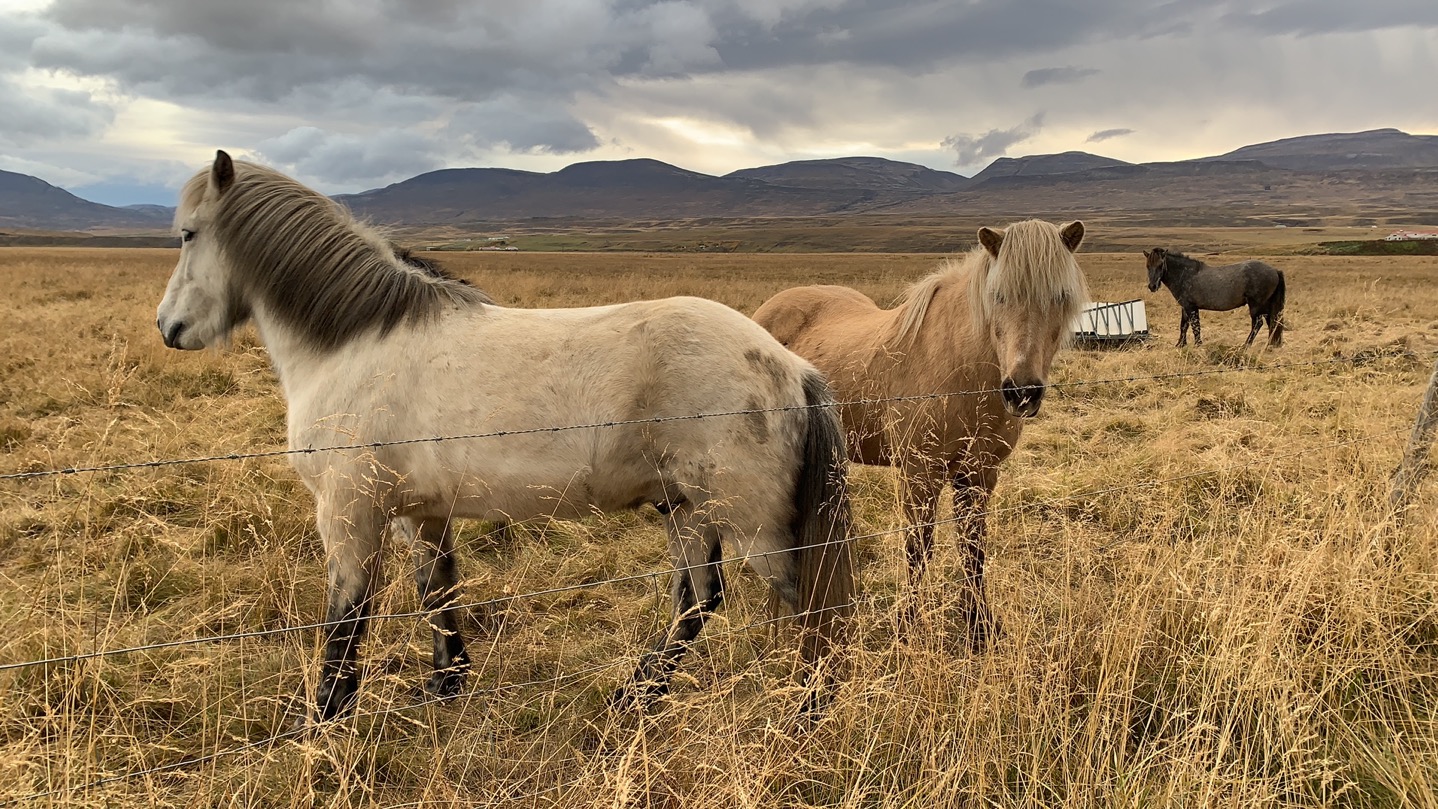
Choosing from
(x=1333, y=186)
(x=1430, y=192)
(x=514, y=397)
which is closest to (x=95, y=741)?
(x=514, y=397)

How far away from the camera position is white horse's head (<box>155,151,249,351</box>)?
339cm

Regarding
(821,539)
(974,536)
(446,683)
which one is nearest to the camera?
(821,539)

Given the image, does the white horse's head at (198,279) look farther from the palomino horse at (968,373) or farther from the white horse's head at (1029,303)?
the white horse's head at (1029,303)

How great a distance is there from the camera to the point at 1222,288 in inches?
537

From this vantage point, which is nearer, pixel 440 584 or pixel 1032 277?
pixel 1032 277

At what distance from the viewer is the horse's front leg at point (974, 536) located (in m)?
3.16

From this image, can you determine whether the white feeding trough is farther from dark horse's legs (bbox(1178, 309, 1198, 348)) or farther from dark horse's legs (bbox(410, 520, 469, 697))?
dark horse's legs (bbox(410, 520, 469, 697))

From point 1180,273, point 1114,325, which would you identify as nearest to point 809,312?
point 1114,325

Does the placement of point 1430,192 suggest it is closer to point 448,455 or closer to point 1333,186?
point 1333,186

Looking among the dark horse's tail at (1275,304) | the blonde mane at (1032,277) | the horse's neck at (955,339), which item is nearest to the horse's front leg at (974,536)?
the horse's neck at (955,339)

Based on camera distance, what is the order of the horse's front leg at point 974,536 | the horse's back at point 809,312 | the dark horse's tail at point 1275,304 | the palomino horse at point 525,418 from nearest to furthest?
the palomino horse at point 525,418, the horse's front leg at point 974,536, the horse's back at point 809,312, the dark horse's tail at point 1275,304

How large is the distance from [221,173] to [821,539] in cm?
325

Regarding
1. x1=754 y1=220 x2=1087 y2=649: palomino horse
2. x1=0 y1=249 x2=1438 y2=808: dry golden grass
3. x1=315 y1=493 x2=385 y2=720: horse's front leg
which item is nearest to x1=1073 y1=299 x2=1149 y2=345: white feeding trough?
x1=0 y1=249 x2=1438 y2=808: dry golden grass

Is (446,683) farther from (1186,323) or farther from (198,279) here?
(1186,323)
